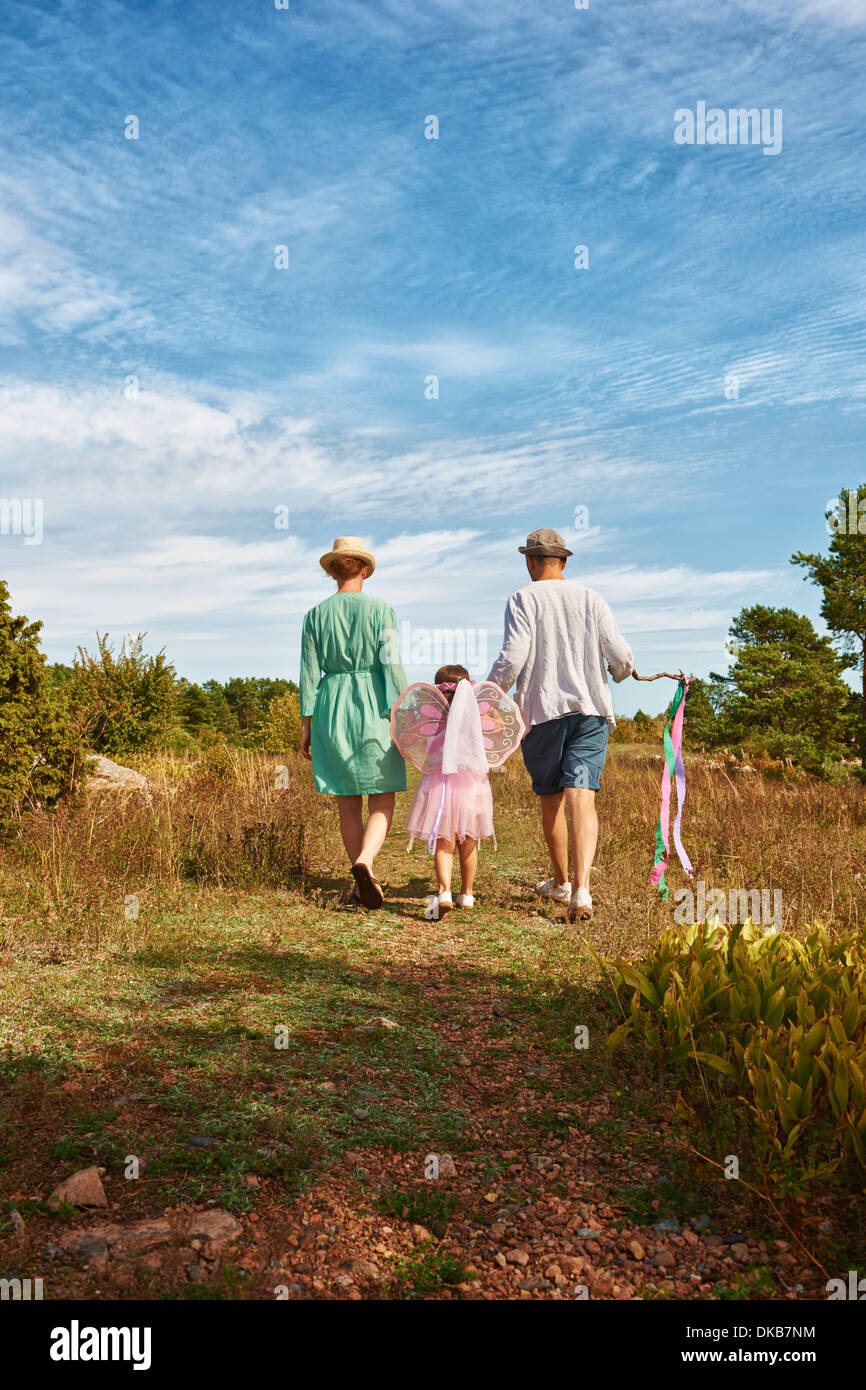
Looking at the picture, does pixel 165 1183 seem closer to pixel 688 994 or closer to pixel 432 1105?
pixel 432 1105

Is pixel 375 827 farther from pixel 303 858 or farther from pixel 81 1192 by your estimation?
pixel 81 1192

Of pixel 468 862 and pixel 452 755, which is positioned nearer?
pixel 452 755

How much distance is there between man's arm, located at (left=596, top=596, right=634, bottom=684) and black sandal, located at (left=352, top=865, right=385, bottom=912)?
221 centimetres

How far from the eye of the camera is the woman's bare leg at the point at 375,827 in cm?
634

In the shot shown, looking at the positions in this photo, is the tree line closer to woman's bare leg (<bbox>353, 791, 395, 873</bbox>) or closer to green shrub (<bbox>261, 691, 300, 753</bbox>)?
green shrub (<bbox>261, 691, 300, 753</bbox>)

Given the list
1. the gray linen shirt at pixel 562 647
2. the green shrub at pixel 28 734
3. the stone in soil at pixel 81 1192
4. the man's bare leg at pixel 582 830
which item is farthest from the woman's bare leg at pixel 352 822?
the stone in soil at pixel 81 1192

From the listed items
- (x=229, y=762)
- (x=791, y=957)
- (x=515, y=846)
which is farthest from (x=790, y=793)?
(x=791, y=957)

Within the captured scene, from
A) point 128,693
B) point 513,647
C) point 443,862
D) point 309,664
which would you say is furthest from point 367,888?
point 128,693

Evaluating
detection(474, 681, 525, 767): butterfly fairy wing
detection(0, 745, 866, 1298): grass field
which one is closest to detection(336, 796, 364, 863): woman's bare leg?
detection(0, 745, 866, 1298): grass field

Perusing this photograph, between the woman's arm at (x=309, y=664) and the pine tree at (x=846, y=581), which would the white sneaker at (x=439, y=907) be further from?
the pine tree at (x=846, y=581)

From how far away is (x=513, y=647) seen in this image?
6.48 metres

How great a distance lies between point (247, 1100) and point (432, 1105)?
2.25ft

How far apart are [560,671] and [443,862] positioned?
1523mm
